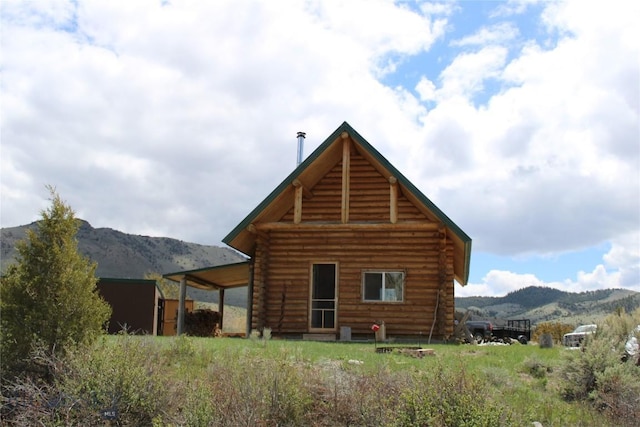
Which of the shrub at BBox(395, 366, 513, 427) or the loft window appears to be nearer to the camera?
the shrub at BBox(395, 366, 513, 427)

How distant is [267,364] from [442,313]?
36.0ft

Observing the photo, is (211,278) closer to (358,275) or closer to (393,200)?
(358,275)

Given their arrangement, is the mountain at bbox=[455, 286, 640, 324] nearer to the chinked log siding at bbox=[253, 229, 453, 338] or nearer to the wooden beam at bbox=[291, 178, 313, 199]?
the chinked log siding at bbox=[253, 229, 453, 338]

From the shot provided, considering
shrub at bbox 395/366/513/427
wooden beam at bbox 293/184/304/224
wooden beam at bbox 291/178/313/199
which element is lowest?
shrub at bbox 395/366/513/427

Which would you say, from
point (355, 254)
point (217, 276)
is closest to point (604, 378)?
point (355, 254)

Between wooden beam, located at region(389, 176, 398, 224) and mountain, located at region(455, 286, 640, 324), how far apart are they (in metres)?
47.9

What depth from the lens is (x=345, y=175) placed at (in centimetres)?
2072

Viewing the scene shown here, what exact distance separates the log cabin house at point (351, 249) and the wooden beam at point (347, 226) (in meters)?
0.03

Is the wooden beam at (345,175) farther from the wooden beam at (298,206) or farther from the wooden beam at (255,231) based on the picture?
the wooden beam at (255,231)

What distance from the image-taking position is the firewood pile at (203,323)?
2614 cm

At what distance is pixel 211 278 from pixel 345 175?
7.94 meters

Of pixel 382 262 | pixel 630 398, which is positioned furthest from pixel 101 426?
pixel 382 262

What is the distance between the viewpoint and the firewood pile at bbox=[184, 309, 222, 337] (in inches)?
1029

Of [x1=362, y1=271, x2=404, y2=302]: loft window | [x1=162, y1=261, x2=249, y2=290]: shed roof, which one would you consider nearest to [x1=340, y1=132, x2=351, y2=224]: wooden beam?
[x1=362, y1=271, x2=404, y2=302]: loft window
